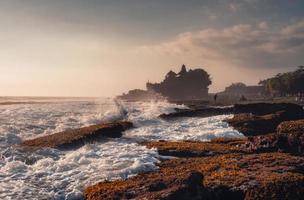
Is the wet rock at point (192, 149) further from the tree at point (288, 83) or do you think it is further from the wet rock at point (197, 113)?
the tree at point (288, 83)

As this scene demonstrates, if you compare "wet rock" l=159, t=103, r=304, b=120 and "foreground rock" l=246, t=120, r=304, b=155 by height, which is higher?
"wet rock" l=159, t=103, r=304, b=120

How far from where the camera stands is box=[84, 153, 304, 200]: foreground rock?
1339 centimetres

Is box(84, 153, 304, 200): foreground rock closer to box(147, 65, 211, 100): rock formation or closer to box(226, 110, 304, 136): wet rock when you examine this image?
box(226, 110, 304, 136): wet rock

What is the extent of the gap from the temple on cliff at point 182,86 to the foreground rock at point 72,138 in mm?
147813

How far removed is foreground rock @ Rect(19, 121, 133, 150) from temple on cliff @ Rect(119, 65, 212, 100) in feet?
485

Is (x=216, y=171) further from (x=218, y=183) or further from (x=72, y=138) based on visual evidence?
(x=72, y=138)

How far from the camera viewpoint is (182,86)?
184500 mm

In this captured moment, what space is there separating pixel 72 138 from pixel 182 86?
15897 centimetres

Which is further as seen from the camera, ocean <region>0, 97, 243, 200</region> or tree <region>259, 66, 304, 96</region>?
tree <region>259, 66, 304, 96</region>

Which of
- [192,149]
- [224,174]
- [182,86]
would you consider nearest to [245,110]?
[192,149]

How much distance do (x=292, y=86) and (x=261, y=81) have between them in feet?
228

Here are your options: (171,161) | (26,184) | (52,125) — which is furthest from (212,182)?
(52,125)

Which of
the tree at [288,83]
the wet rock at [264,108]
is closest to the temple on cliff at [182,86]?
the tree at [288,83]

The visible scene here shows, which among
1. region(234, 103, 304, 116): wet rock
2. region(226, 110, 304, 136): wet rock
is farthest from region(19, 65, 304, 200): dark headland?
region(234, 103, 304, 116): wet rock
